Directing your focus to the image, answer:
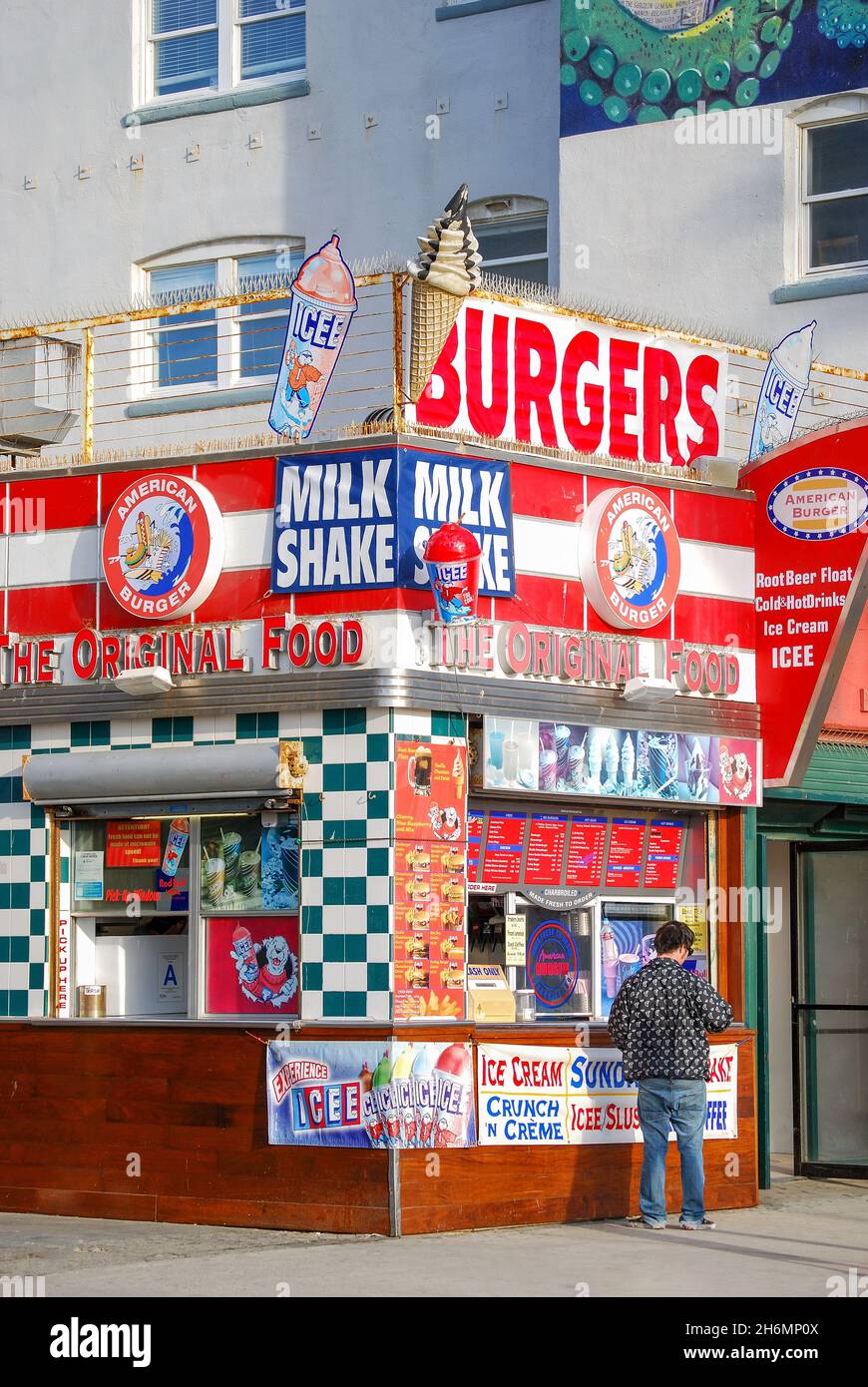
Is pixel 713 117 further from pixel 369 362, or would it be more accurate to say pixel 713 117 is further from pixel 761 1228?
pixel 761 1228

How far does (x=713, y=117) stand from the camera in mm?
17125

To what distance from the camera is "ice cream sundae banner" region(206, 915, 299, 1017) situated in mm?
12320

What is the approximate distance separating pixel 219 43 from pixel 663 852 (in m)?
11.1

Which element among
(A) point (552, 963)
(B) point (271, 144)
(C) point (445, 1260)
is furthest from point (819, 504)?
(B) point (271, 144)

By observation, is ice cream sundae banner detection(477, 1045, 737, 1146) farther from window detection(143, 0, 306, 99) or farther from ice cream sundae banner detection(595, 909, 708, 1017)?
window detection(143, 0, 306, 99)

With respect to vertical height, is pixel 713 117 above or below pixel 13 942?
above

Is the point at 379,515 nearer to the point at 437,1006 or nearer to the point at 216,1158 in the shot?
the point at 437,1006

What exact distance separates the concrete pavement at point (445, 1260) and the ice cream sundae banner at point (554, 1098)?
22.4 inches

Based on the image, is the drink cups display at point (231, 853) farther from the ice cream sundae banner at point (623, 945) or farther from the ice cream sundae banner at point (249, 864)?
the ice cream sundae banner at point (623, 945)

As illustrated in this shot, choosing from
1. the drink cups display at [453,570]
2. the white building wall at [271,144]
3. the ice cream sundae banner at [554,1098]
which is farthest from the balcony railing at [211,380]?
the ice cream sundae banner at [554,1098]

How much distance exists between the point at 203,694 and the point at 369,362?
22.2 ft

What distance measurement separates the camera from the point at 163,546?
1275 centimetres

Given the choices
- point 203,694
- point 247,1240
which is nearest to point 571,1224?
point 247,1240

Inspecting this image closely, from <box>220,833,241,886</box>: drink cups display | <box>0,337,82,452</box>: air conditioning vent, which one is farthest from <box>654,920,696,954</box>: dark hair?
<box>0,337,82,452</box>: air conditioning vent
